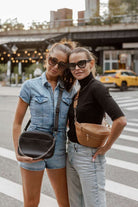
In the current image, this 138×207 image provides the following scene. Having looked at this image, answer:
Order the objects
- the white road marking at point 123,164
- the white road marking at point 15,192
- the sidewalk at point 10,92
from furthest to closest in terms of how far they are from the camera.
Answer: the sidewalk at point 10,92, the white road marking at point 123,164, the white road marking at point 15,192

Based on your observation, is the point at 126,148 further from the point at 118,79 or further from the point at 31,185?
the point at 118,79

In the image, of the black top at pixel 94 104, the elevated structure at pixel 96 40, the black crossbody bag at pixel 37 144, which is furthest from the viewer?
the elevated structure at pixel 96 40

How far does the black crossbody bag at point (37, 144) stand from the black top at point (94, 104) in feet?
0.69

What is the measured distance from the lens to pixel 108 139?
2350mm

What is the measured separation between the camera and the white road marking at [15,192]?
387 centimetres

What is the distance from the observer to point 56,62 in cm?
249

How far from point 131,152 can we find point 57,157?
4.26 m

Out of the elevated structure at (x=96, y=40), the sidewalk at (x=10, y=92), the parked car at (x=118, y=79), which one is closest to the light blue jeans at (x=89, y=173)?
the sidewalk at (x=10, y=92)

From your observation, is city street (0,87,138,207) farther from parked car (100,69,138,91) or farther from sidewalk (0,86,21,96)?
parked car (100,69,138,91)

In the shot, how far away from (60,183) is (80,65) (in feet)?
3.48

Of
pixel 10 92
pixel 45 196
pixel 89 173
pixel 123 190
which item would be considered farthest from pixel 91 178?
pixel 10 92

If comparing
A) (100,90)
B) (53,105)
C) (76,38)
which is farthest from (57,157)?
(76,38)

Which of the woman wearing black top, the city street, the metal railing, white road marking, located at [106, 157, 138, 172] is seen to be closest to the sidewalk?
the metal railing

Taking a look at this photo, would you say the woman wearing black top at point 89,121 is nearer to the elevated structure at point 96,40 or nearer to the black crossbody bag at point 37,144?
the black crossbody bag at point 37,144
